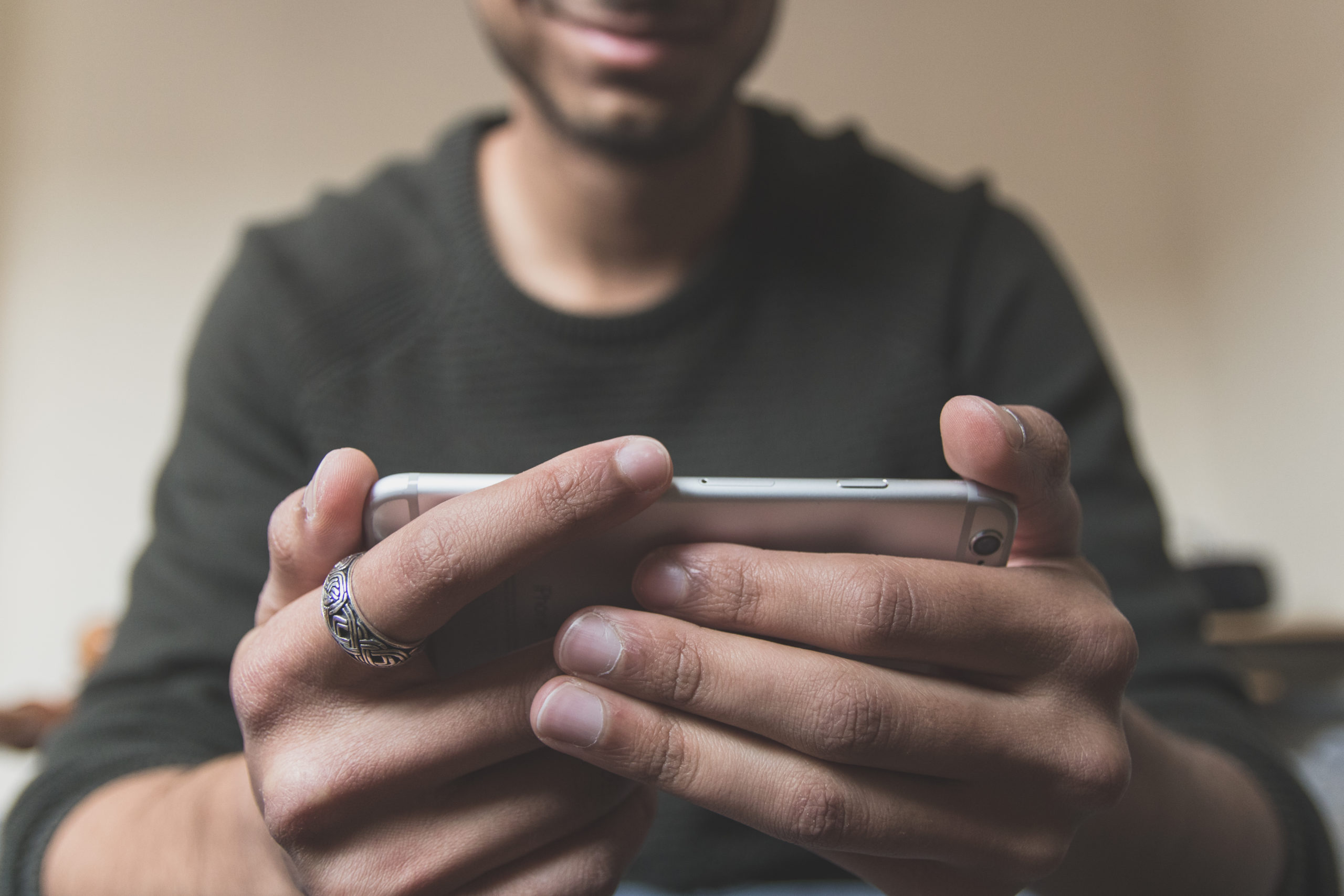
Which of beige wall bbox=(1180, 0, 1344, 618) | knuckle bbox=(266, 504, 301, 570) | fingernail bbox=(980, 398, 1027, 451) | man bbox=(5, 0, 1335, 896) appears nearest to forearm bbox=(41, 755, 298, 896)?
man bbox=(5, 0, 1335, 896)

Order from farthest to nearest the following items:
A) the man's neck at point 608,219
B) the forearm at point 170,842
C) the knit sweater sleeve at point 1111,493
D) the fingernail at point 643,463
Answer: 1. the man's neck at point 608,219
2. the knit sweater sleeve at point 1111,493
3. the forearm at point 170,842
4. the fingernail at point 643,463

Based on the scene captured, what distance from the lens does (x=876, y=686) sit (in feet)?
0.91

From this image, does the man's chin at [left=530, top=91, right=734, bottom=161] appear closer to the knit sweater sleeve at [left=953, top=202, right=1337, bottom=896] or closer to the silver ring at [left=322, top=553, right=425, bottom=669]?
the knit sweater sleeve at [left=953, top=202, right=1337, bottom=896]

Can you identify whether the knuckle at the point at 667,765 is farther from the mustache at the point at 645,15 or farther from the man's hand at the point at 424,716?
the mustache at the point at 645,15

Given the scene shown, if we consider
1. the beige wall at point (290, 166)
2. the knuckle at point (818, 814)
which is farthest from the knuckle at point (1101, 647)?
the beige wall at point (290, 166)

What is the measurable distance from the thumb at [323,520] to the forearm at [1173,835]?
341 millimetres

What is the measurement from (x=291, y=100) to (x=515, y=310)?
107cm

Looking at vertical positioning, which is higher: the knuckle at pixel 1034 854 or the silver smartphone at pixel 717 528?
the silver smartphone at pixel 717 528

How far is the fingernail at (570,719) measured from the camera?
0.90 feet

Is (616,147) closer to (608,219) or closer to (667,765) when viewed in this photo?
(608,219)

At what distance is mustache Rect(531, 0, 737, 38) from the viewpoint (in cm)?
53

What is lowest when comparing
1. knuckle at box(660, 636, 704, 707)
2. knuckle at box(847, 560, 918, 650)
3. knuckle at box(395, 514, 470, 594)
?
knuckle at box(660, 636, 704, 707)

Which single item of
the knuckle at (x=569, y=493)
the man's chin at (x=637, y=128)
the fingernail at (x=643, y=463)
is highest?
the man's chin at (x=637, y=128)

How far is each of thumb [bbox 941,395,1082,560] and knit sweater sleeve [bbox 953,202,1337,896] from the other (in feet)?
0.85
